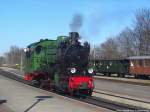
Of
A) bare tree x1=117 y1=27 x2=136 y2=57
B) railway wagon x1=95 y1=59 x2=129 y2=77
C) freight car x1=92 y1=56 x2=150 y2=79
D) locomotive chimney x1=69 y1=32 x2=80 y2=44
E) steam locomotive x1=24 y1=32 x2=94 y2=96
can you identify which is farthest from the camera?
bare tree x1=117 y1=27 x2=136 y2=57

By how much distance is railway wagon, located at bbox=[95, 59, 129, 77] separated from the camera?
5797 cm

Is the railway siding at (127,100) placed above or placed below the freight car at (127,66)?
below

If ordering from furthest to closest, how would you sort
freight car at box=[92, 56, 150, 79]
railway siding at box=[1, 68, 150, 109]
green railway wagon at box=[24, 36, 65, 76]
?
A: 1. freight car at box=[92, 56, 150, 79]
2. green railway wagon at box=[24, 36, 65, 76]
3. railway siding at box=[1, 68, 150, 109]

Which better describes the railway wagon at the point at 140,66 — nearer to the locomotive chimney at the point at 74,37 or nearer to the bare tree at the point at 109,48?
the locomotive chimney at the point at 74,37

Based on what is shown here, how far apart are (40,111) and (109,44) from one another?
10895cm

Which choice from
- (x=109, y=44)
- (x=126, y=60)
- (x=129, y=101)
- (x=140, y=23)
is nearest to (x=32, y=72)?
(x=129, y=101)

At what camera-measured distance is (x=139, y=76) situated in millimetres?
52938

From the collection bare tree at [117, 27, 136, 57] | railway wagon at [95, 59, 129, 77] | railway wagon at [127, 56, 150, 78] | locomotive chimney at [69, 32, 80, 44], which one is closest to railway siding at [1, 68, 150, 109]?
locomotive chimney at [69, 32, 80, 44]

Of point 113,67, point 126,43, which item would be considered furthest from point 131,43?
point 113,67

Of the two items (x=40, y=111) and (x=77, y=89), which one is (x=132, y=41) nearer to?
(x=77, y=89)

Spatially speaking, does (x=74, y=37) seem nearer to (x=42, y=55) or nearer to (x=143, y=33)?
(x=42, y=55)

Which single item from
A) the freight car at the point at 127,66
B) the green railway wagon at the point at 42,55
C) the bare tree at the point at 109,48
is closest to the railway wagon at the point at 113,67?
the freight car at the point at 127,66

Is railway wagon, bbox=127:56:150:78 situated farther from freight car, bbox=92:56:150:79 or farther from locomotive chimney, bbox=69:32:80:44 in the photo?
locomotive chimney, bbox=69:32:80:44

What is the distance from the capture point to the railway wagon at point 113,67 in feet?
190
